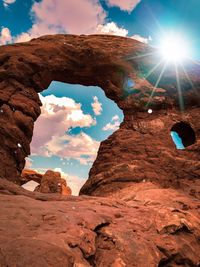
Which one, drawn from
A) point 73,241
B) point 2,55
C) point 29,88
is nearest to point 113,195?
point 73,241

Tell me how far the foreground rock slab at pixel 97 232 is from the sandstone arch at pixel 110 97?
2.70 metres

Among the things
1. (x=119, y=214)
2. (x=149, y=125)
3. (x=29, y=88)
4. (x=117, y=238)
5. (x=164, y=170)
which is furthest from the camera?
(x=29, y=88)

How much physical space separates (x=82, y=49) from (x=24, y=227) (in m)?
11.1

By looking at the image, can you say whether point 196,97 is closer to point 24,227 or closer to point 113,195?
point 113,195

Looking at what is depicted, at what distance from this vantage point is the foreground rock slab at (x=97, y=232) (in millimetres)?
3109

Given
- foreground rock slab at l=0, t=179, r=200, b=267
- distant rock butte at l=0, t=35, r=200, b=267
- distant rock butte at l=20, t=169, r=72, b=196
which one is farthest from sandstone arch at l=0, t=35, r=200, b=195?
distant rock butte at l=20, t=169, r=72, b=196

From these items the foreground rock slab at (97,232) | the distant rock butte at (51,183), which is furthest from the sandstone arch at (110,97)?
the distant rock butte at (51,183)

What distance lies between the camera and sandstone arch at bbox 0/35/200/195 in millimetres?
9453

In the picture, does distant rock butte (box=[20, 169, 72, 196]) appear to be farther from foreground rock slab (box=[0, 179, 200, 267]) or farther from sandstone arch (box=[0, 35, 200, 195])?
foreground rock slab (box=[0, 179, 200, 267])

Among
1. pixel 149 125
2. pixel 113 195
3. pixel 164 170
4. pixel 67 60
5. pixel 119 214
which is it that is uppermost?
pixel 67 60

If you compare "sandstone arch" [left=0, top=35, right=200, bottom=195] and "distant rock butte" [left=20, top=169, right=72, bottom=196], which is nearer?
"sandstone arch" [left=0, top=35, right=200, bottom=195]

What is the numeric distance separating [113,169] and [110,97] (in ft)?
16.9

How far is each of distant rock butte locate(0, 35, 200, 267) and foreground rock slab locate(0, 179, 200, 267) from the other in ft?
0.06

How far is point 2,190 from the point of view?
5910 mm
